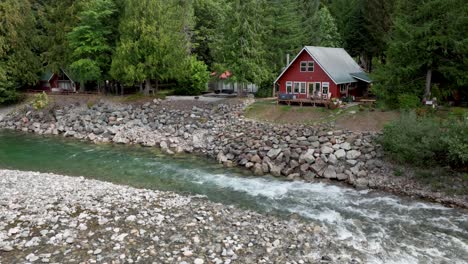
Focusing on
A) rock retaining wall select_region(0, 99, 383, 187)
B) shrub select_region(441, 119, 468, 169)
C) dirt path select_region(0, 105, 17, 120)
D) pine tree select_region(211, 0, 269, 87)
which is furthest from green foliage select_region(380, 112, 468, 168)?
dirt path select_region(0, 105, 17, 120)

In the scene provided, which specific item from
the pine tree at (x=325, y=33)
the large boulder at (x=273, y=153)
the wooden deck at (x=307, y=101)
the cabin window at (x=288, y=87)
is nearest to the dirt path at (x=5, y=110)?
the wooden deck at (x=307, y=101)

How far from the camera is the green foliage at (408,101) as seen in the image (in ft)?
89.4

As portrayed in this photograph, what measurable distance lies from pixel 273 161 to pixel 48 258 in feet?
50.5

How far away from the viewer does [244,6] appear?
117 ft

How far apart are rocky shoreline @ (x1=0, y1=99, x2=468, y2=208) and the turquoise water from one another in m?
1.29

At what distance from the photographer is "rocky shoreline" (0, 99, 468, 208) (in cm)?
2172

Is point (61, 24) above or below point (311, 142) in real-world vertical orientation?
above

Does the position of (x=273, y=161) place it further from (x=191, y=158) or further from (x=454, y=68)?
(x=454, y=68)

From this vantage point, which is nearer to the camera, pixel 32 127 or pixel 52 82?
pixel 32 127

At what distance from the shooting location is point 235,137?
28547 millimetres

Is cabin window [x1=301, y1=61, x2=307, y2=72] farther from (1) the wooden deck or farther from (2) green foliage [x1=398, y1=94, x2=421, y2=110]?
(2) green foliage [x1=398, y1=94, x2=421, y2=110]

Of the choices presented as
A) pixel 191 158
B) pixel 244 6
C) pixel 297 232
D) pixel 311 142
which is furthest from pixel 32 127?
pixel 297 232

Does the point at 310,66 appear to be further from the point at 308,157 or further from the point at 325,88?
the point at 308,157

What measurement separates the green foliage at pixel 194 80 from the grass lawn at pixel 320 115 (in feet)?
34.3
